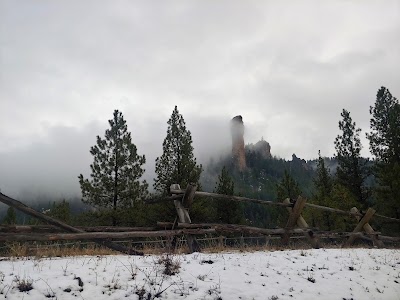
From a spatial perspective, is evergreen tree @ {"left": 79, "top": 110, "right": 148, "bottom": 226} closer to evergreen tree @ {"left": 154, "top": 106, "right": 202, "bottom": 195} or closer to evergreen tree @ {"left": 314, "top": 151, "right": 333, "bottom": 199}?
evergreen tree @ {"left": 154, "top": 106, "right": 202, "bottom": 195}

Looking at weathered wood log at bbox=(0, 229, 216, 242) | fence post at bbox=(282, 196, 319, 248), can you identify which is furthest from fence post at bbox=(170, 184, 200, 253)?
fence post at bbox=(282, 196, 319, 248)

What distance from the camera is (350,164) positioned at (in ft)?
97.0

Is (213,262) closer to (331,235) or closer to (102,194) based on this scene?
(331,235)

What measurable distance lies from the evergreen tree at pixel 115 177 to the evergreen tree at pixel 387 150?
55.7ft

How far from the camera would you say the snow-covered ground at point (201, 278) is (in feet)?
13.9

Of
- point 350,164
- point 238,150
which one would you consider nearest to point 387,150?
point 350,164

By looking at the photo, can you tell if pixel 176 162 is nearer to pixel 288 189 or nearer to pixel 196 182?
pixel 196 182

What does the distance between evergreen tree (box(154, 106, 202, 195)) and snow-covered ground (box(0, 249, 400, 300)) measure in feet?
55.9

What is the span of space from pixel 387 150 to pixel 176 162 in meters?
16.5

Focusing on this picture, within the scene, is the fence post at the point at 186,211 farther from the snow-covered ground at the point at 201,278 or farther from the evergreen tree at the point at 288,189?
the evergreen tree at the point at 288,189

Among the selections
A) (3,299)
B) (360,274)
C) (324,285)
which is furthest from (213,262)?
(3,299)

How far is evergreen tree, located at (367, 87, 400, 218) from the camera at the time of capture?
909 inches

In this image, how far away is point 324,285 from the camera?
17.8 feet

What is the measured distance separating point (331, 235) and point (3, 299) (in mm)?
8074
